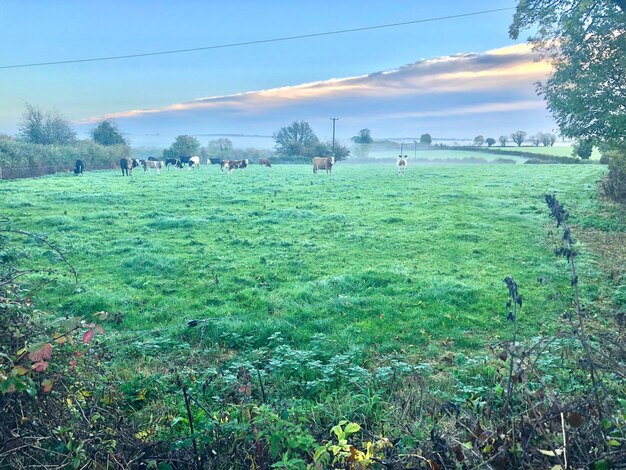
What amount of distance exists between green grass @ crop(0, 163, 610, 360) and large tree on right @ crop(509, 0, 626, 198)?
3579mm

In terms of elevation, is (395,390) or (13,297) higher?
(13,297)

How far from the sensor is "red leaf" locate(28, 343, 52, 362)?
2370mm

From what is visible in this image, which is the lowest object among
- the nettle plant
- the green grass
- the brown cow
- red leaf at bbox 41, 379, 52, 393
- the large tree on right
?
the green grass

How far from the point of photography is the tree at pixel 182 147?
67.5 m

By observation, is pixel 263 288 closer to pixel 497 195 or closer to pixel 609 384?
pixel 609 384

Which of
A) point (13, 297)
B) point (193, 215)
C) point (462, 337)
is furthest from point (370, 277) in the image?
point (193, 215)

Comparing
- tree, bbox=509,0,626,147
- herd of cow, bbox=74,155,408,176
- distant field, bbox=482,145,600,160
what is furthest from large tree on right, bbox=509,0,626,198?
distant field, bbox=482,145,600,160

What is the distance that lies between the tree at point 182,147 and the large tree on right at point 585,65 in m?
59.7

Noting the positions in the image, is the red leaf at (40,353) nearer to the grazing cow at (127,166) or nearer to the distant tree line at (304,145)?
the grazing cow at (127,166)

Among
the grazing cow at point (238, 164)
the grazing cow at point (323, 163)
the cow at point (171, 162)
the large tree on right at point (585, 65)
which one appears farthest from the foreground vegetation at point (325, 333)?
the cow at point (171, 162)

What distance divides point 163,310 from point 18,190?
22.1 metres

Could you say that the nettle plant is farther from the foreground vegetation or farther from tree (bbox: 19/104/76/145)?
tree (bbox: 19/104/76/145)

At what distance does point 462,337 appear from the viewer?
237 inches

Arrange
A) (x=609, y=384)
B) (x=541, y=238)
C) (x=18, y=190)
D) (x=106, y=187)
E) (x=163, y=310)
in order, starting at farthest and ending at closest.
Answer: (x=106, y=187), (x=18, y=190), (x=541, y=238), (x=163, y=310), (x=609, y=384)
